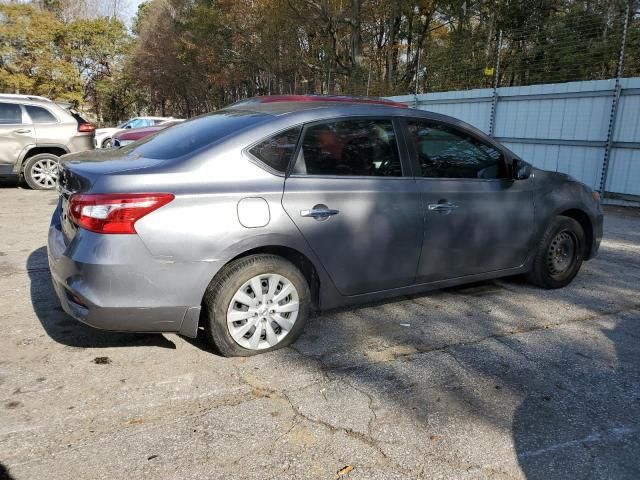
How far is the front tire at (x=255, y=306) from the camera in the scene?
3.19 metres

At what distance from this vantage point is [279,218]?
3.27m

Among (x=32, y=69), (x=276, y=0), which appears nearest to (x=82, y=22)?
(x=32, y=69)

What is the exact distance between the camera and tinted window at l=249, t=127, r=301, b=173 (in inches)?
131

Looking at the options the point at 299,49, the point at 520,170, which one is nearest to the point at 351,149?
the point at 520,170

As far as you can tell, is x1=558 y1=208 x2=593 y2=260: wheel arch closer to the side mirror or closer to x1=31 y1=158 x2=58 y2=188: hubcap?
the side mirror

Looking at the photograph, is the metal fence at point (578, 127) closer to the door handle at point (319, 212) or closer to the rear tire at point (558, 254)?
the rear tire at point (558, 254)

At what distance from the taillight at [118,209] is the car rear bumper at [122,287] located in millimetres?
59

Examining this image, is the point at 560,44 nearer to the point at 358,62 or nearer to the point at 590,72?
the point at 590,72

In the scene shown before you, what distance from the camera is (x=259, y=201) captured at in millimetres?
3219

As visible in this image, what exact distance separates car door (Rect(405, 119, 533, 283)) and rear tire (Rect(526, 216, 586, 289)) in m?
0.29

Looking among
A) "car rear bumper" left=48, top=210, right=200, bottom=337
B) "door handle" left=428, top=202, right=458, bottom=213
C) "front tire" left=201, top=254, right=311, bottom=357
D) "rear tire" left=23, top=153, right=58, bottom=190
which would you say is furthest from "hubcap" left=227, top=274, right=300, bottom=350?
"rear tire" left=23, top=153, right=58, bottom=190

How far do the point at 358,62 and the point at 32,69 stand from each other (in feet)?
70.8

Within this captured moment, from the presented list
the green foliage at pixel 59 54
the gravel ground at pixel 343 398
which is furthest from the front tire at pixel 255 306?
the green foliage at pixel 59 54

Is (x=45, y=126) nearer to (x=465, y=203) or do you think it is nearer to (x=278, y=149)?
(x=278, y=149)
